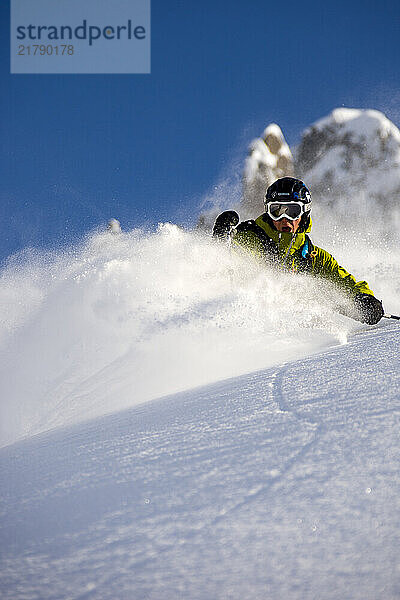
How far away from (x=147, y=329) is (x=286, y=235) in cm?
179

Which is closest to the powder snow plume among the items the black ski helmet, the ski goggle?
the ski goggle

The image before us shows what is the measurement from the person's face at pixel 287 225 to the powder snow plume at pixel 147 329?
1.42 ft

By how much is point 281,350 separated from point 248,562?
A: 7.73 ft

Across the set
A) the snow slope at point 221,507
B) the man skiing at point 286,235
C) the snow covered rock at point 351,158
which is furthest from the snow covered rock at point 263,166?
the snow slope at point 221,507

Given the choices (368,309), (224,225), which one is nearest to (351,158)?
(224,225)

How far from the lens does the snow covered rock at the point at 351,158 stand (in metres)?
31.0

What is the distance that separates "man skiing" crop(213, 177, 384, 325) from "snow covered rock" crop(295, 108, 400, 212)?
29.8 meters

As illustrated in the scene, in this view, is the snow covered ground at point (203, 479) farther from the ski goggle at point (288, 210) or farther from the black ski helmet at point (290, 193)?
the black ski helmet at point (290, 193)

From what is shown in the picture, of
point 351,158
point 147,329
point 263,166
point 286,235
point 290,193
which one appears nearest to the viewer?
point 147,329

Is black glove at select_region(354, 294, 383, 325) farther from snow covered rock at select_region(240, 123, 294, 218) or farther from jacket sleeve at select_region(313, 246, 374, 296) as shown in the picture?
snow covered rock at select_region(240, 123, 294, 218)

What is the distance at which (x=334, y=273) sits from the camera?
378cm

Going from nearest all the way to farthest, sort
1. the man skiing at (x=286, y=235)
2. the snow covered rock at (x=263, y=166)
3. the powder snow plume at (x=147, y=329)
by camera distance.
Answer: the powder snow plume at (x=147, y=329) → the man skiing at (x=286, y=235) → the snow covered rock at (x=263, y=166)

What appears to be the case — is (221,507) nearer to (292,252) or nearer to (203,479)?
(203,479)

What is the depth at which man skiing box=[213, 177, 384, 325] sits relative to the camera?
12.3 ft
